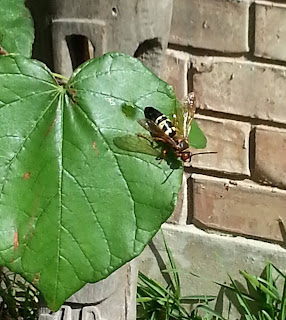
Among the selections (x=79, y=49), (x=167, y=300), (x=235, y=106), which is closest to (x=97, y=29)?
(x=79, y=49)

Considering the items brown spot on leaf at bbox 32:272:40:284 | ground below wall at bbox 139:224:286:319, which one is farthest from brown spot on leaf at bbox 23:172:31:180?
ground below wall at bbox 139:224:286:319

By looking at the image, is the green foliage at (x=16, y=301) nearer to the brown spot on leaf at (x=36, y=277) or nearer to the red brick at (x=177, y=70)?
the red brick at (x=177, y=70)

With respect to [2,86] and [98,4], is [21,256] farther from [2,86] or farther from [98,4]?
[98,4]

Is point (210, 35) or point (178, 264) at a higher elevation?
point (210, 35)

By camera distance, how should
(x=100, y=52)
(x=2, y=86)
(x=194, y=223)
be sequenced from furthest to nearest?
(x=194, y=223) < (x=100, y=52) < (x=2, y=86)

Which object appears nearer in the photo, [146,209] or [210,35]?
[146,209]

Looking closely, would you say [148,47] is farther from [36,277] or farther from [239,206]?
[239,206]

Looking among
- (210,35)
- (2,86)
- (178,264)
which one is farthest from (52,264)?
(178,264)
